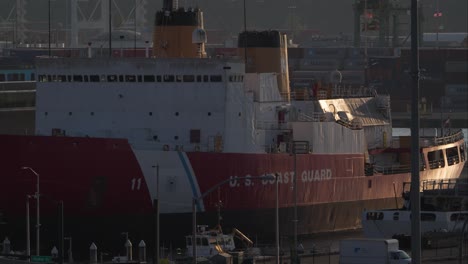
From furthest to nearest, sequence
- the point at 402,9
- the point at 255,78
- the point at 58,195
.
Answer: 1. the point at 402,9
2. the point at 255,78
3. the point at 58,195

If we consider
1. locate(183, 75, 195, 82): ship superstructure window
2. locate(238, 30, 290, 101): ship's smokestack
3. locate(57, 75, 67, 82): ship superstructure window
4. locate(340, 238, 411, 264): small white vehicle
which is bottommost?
locate(340, 238, 411, 264): small white vehicle

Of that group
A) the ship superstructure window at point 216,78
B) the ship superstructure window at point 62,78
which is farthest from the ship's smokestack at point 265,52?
the ship superstructure window at point 62,78

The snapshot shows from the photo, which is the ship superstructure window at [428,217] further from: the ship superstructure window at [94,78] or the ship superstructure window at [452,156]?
the ship superstructure window at [452,156]

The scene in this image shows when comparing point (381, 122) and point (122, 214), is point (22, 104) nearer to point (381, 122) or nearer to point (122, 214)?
point (381, 122)

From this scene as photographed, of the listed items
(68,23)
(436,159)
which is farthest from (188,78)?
(68,23)

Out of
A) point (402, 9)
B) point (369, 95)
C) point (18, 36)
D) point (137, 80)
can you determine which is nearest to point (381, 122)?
point (369, 95)

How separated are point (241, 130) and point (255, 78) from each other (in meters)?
2.37

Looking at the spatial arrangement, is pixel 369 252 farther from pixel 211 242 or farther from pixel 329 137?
pixel 329 137

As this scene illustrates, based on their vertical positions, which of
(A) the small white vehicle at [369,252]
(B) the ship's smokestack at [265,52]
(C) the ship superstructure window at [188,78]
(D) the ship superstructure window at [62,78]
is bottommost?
(A) the small white vehicle at [369,252]

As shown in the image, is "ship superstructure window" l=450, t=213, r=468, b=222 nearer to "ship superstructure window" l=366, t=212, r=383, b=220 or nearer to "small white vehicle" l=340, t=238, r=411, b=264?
"ship superstructure window" l=366, t=212, r=383, b=220

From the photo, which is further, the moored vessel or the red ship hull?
the moored vessel

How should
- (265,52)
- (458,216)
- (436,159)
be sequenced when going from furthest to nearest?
(436,159) < (265,52) < (458,216)

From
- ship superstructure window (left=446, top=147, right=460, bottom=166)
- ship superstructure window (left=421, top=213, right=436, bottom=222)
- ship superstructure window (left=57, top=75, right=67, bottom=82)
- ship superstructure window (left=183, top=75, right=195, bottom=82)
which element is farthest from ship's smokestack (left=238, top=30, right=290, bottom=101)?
ship superstructure window (left=446, top=147, right=460, bottom=166)

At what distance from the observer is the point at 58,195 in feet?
145
